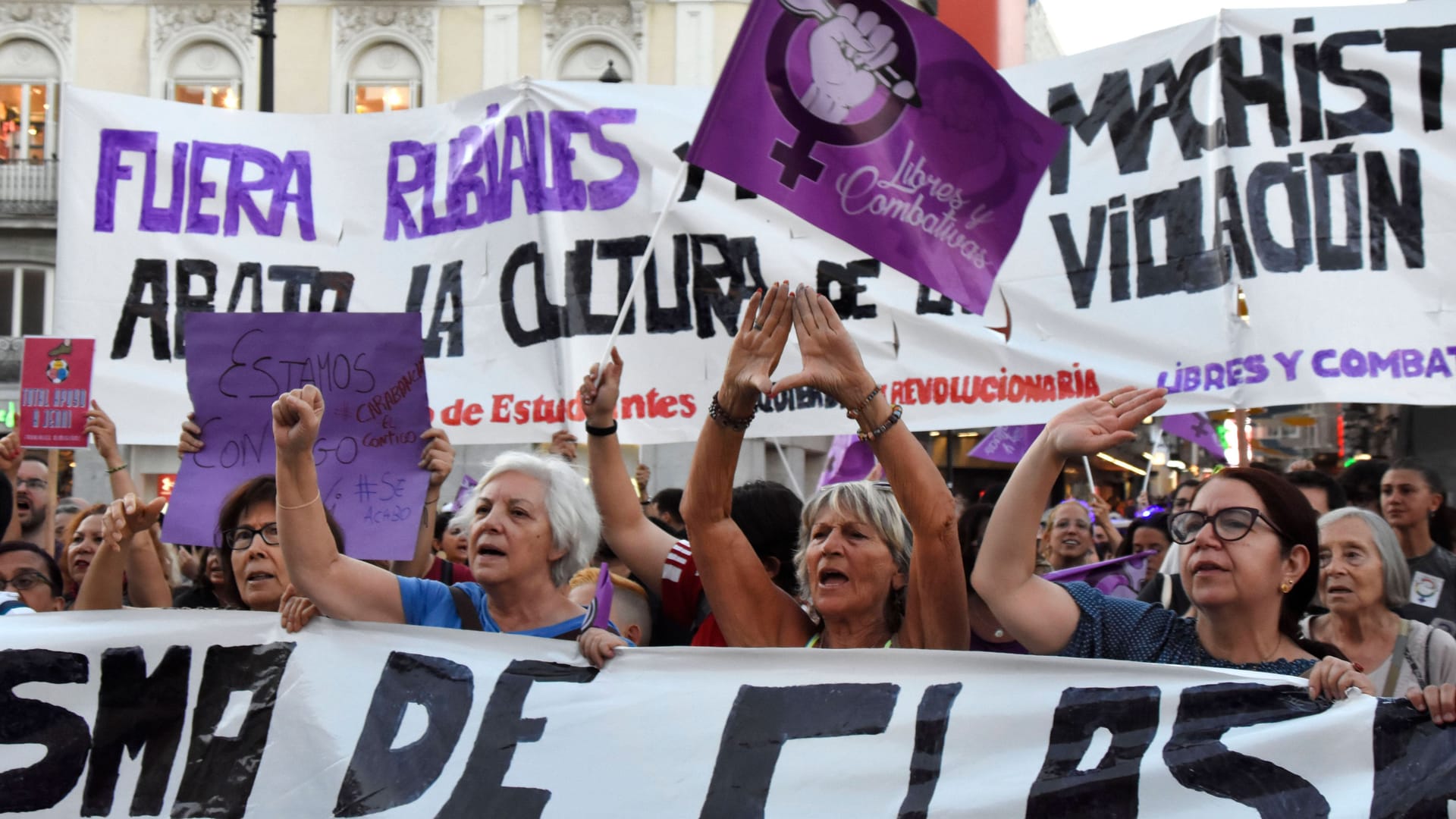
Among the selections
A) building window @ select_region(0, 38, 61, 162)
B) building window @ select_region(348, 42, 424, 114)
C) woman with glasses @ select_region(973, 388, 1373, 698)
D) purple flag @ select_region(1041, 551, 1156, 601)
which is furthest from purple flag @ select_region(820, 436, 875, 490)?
building window @ select_region(0, 38, 61, 162)

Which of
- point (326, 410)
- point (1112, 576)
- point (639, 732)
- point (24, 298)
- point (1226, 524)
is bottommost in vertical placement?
point (639, 732)

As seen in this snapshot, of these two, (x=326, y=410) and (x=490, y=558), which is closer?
(x=490, y=558)

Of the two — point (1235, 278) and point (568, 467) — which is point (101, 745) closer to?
point (568, 467)

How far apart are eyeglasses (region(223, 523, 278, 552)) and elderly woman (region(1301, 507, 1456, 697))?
8.48 ft

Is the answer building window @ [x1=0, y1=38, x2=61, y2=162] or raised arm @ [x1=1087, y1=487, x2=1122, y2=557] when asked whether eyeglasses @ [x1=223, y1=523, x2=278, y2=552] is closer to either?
raised arm @ [x1=1087, y1=487, x2=1122, y2=557]

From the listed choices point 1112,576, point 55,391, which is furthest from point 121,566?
point 1112,576

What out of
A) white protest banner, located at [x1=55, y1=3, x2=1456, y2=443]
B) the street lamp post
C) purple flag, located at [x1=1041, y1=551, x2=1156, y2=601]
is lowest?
purple flag, located at [x1=1041, y1=551, x2=1156, y2=601]

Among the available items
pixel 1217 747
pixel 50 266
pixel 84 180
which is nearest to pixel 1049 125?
pixel 1217 747

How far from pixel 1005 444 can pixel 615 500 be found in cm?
691

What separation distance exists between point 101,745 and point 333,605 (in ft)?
2.07

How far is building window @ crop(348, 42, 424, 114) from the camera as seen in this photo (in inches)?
893

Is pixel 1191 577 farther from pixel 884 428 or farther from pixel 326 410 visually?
pixel 326 410

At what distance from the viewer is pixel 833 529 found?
323 centimetres

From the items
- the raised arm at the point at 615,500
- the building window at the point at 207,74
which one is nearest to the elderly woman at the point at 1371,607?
the raised arm at the point at 615,500
